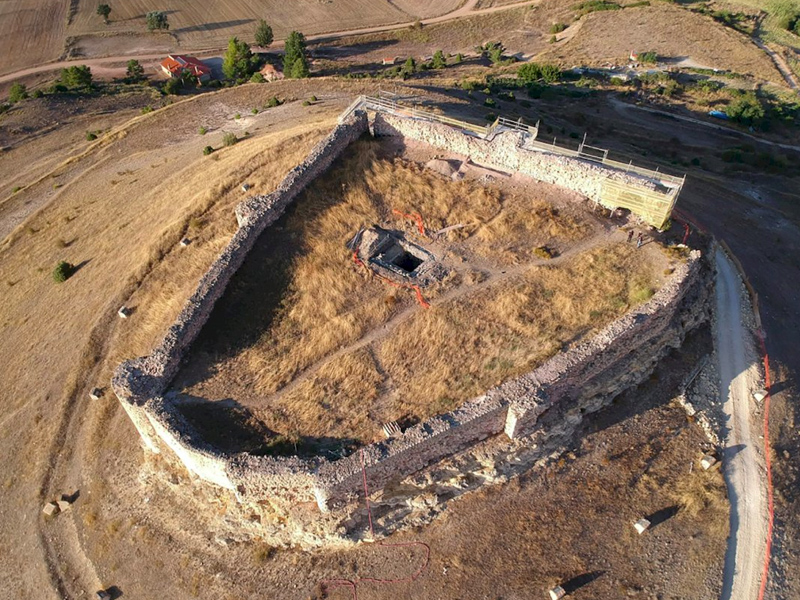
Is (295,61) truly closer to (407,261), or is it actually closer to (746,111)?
(407,261)

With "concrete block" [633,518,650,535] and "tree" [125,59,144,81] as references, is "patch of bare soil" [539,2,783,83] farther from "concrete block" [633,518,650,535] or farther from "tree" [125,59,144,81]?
"concrete block" [633,518,650,535]

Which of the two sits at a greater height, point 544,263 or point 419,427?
point 544,263

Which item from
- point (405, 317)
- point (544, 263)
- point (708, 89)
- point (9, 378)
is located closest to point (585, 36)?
point (708, 89)

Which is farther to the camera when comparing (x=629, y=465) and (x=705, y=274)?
(x=705, y=274)

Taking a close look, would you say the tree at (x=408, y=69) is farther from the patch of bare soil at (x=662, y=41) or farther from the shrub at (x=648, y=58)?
the shrub at (x=648, y=58)

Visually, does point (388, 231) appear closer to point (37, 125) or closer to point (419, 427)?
point (419, 427)

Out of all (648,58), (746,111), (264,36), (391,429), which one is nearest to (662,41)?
(648,58)
